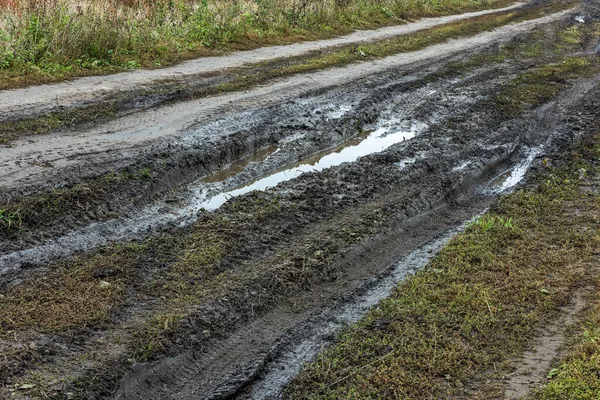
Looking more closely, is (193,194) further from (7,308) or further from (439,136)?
(439,136)

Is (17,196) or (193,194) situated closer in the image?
(17,196)

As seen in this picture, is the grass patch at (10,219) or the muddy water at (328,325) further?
the grass patch at (10,219)

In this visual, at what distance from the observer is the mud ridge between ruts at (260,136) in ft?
19.6

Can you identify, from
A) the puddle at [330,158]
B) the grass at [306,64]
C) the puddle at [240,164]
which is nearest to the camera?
the puddle at [330,158]

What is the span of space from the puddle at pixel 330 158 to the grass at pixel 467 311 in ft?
7.92

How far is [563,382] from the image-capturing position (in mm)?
4062

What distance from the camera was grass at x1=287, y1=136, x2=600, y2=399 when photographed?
4133mm

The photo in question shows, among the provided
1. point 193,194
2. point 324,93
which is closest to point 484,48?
point 324,93

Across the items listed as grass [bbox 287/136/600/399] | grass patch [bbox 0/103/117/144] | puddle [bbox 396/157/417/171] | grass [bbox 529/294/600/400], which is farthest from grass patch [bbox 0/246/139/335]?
puddle [bbox 396/157/417/171]

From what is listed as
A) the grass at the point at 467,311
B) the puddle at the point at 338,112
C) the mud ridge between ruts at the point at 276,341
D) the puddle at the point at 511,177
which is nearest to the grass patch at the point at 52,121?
the puddle at the point at 338,112

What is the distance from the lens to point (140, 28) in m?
13.8

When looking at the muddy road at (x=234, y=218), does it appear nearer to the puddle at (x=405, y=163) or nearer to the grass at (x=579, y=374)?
the puddle at (x=405, y=163)

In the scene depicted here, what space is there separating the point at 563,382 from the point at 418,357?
91 centimetres

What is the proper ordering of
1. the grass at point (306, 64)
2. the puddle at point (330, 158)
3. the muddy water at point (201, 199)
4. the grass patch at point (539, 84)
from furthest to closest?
the grass patch at point (539, 84)
the grass at point (306, 64)
the puddle at point (330, 158)
the muddy water at point (201, 199)
